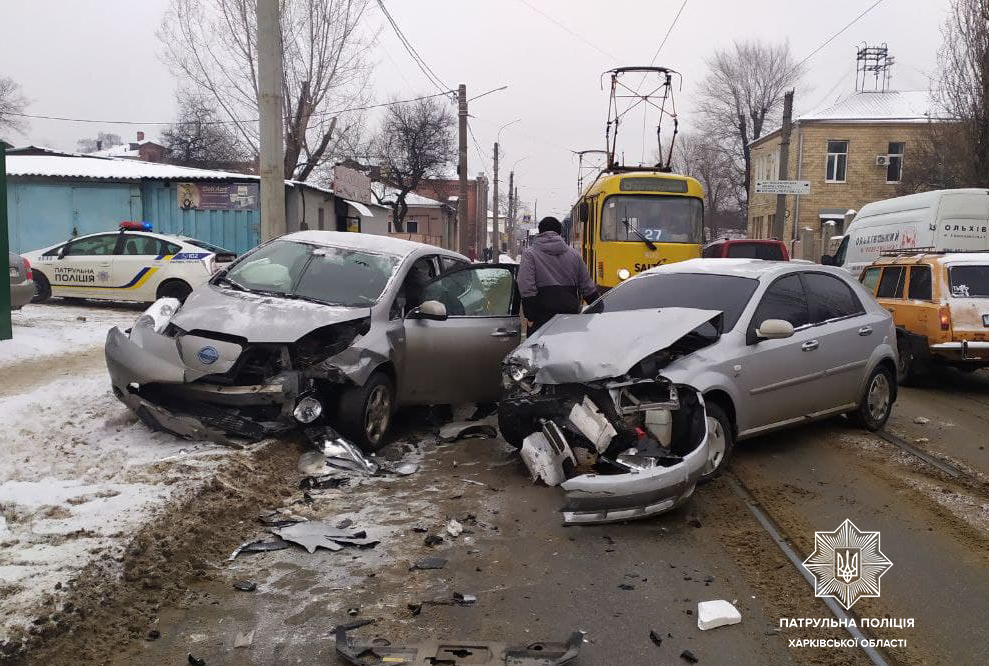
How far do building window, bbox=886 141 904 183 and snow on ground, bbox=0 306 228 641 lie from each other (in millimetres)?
41022

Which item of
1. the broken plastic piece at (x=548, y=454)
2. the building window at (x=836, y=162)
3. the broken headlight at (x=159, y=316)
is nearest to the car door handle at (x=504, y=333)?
the broken plastic piece at (x=548, y=454)

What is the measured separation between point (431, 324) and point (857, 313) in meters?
4.00

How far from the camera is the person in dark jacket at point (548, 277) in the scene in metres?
8.09

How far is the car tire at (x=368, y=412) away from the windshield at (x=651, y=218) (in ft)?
30.0

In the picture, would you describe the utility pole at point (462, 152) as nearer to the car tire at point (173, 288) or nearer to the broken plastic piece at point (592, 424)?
the car tire at point (173, 288)

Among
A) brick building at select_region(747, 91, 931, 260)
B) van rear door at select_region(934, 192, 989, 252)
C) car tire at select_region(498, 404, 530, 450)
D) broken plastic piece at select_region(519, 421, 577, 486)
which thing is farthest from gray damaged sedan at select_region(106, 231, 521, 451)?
brick building at select_region(747, 91, 931, 260)

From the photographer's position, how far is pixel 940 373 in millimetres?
11914

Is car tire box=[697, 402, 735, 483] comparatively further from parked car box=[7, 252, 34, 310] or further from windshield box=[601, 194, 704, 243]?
windshield box=[601, 194, 704, 243]

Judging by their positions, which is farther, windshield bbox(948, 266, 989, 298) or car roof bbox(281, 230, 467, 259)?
windshield bbox(948, 266, 989, 298)

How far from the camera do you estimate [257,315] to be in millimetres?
6191

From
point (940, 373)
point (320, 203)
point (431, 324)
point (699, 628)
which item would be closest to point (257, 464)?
point (431, 324)

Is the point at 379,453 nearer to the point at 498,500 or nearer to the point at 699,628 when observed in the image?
the point at 498,500

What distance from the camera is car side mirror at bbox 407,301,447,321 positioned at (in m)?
6.97

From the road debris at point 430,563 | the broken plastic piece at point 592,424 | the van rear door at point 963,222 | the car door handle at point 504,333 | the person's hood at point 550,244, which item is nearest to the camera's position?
the road debris at point 430,563
